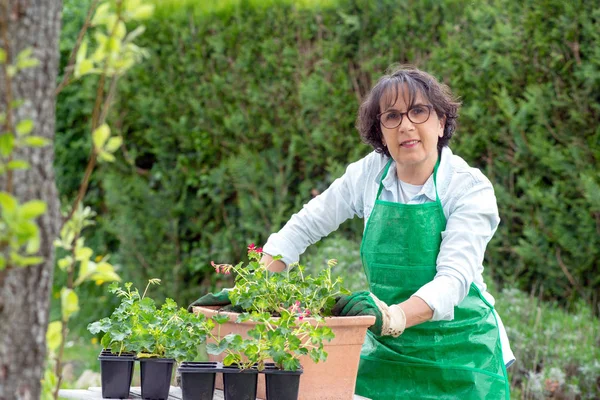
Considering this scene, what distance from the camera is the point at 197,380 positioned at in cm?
191

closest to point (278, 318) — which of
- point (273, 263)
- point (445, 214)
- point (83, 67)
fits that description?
point (273, 263)

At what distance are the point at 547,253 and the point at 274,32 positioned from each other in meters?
2.52

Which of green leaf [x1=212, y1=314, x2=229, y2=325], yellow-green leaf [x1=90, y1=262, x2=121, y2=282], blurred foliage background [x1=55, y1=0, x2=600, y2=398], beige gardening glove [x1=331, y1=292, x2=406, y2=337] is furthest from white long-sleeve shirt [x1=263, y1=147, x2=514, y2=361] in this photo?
Answer: blurred foliage background [x1=55, y1=0, x2=600, y2=398]

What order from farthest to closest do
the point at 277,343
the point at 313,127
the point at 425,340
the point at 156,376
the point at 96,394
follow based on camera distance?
the point at 313,127 < the point at 425,340 < the point at 96,394 < the point at 156,376 < the point at 277,343

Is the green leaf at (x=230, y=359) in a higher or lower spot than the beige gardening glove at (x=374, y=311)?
lower

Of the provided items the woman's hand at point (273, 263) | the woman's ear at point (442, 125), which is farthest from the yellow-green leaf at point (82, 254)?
the woman's ear at point (442, 125)

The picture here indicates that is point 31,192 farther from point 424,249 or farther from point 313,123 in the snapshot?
point 313,123

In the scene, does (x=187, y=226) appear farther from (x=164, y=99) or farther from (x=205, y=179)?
(x=164, y=99)

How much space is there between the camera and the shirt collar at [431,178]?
2.50m

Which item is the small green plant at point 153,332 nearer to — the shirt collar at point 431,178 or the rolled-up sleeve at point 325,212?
the rolled-up sleeve at point 325,212

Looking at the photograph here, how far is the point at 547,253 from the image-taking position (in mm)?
Result: 4680

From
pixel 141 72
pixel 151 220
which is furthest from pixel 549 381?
pixel 141 72

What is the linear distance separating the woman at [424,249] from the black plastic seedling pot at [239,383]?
1.87ft

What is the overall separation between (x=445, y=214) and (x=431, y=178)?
0.13 m
